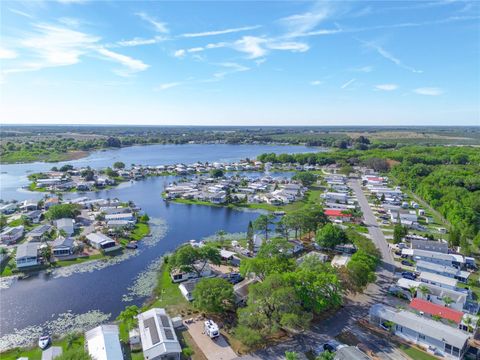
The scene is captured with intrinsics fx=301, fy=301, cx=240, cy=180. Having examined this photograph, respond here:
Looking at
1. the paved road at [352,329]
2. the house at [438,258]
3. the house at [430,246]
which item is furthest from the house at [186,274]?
the house at [430,246]

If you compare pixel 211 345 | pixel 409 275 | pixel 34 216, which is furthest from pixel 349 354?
pixel 34 216

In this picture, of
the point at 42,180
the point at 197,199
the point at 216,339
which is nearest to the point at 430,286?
the point at 216,339

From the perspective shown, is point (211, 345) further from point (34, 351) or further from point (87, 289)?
point (87, 289)

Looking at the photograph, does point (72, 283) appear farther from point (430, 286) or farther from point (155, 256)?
point (430, 286)

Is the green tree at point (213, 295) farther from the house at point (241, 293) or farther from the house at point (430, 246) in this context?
the house at point (430, 246)

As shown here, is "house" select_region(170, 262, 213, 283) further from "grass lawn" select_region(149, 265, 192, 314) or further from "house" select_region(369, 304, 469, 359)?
"house" select_region(369, 304, 469, 359)

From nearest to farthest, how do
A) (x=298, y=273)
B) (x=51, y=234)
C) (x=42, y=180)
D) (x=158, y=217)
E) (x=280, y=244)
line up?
(x=298, y=273) < (x=280, y=244) < (x=51, y=234) < (x=158, y=217) < (x=42, y=180)
